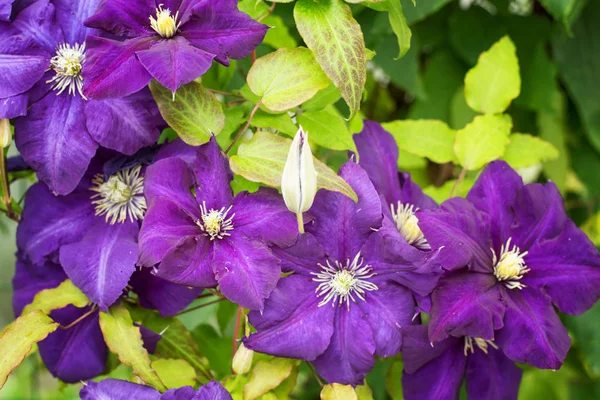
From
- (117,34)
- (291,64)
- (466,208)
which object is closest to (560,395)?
(466,208)

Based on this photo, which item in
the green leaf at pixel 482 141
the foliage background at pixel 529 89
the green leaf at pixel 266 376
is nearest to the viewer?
the green leaf at pixel 266 376

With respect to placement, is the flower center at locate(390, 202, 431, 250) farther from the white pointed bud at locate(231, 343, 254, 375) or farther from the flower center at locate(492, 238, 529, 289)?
the white pointed bud at locate(231, 343, 254, 375)

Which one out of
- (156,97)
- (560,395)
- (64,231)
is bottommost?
(560,395)

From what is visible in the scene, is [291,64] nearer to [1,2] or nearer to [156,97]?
[156,97]

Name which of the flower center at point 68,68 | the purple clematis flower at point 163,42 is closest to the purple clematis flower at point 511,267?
the purple clematis flower at point 163,42

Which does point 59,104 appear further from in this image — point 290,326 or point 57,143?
point 290,326

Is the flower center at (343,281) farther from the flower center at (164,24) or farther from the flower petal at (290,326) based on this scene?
the flower center at (164,24)
